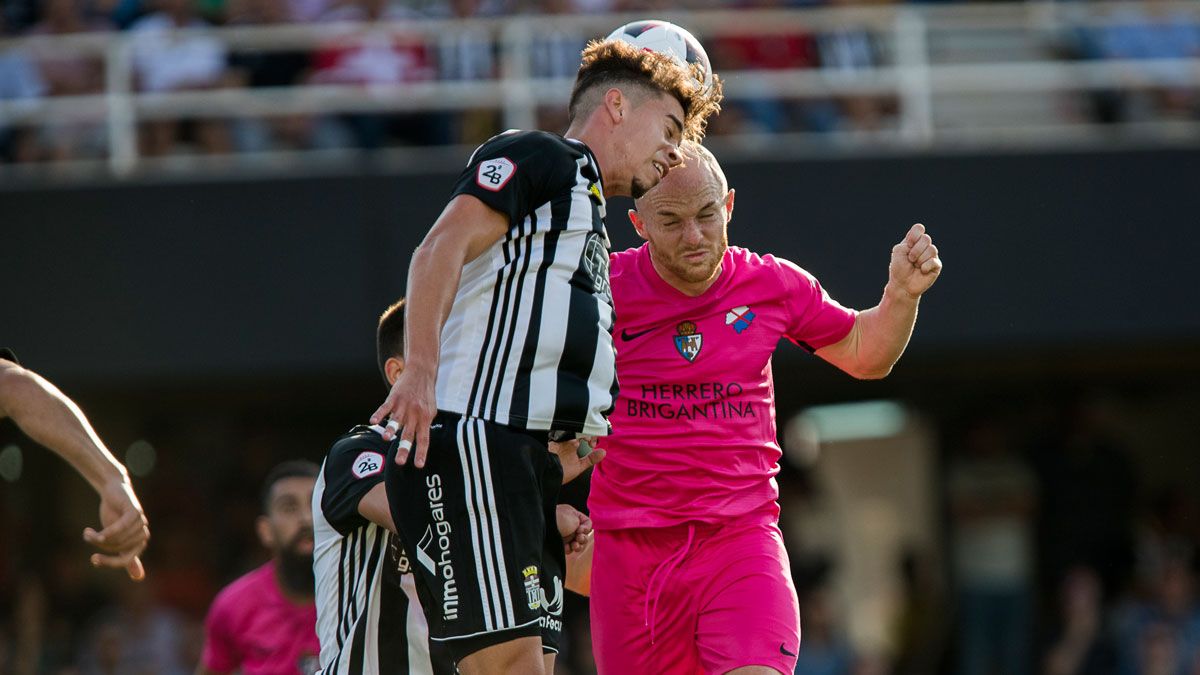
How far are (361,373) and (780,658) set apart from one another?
713cm

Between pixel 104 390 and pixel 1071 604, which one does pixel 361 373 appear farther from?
pixel 1071 604

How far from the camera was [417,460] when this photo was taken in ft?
13.3

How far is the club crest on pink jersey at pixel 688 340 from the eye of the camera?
553 centimetres

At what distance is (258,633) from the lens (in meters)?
7.11

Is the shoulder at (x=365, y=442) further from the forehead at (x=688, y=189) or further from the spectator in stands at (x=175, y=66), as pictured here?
the spectator in stands at (x=175, y=66)

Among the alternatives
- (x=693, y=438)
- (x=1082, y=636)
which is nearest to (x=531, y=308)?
(x=693, y=438)

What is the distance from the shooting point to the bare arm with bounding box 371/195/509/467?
3.99 m

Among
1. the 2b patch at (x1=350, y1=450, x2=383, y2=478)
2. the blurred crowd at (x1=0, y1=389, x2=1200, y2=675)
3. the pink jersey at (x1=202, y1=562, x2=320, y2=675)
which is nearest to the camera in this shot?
the 2b patch at (x1=350, y1=450, x2=383, y2=478)

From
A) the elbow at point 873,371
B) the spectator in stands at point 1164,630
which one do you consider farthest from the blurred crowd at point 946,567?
the elbow at point 873,371

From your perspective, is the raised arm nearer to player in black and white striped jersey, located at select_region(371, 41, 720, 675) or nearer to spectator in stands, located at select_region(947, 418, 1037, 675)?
player in black and white striped jersey, located at select_region(371, 41, 720, 675)

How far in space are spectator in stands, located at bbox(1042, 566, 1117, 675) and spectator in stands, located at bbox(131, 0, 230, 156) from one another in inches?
279

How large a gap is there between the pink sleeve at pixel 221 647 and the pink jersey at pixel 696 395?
7.35ft

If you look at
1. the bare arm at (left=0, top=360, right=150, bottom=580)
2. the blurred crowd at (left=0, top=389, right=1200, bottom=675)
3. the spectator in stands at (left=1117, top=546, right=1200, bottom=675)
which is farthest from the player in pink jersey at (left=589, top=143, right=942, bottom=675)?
the spectator in stands at (left=1117, top=546, right=1200, bottom=675)

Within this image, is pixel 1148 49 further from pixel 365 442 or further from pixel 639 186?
pixel 365 442
